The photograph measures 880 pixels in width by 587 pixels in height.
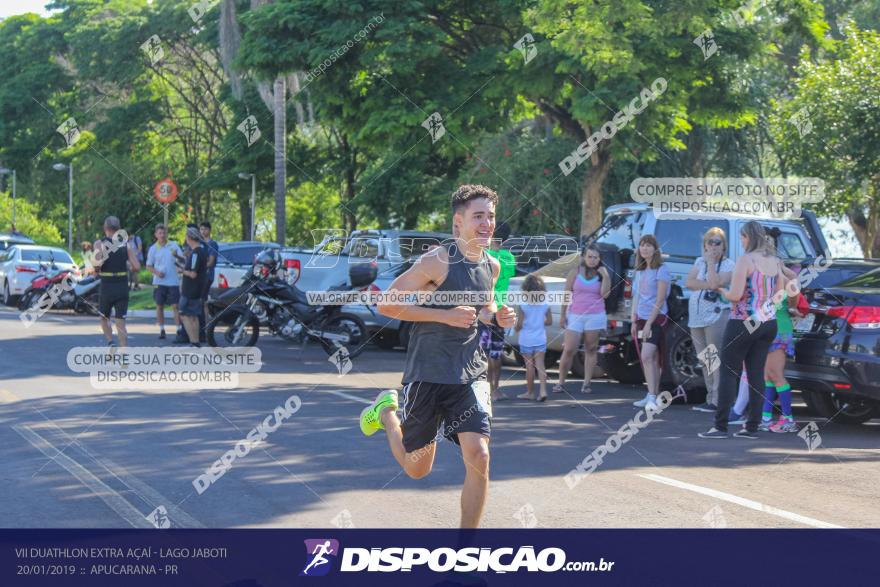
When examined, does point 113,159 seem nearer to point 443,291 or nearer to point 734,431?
point 734,431

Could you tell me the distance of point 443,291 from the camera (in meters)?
5.69

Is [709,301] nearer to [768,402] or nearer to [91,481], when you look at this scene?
[768,402]

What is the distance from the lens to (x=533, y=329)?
41.7 ft

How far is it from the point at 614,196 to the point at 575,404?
16602 mm

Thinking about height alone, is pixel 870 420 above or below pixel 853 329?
below

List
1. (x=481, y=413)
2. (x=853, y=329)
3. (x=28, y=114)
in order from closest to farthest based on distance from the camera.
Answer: (x=481, y=413) → (x=853, y=329) → (x=28, y=114)

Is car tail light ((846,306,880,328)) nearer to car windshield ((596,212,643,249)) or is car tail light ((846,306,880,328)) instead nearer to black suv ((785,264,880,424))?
black suv ((785,264,880,424))

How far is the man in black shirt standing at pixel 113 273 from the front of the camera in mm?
14617

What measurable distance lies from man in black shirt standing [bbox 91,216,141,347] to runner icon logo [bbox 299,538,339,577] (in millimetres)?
9343

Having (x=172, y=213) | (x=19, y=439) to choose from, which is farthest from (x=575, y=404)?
(x=172, y=213)

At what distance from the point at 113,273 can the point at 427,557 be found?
10057 mm

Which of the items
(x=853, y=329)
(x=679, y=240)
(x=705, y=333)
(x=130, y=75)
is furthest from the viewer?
(x=130, y=75)

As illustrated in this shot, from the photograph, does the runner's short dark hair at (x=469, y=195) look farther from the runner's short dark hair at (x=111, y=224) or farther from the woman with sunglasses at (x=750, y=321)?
the runner's short dark hair at (x=111, y=224)

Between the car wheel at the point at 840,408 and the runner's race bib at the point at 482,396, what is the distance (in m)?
6.34
